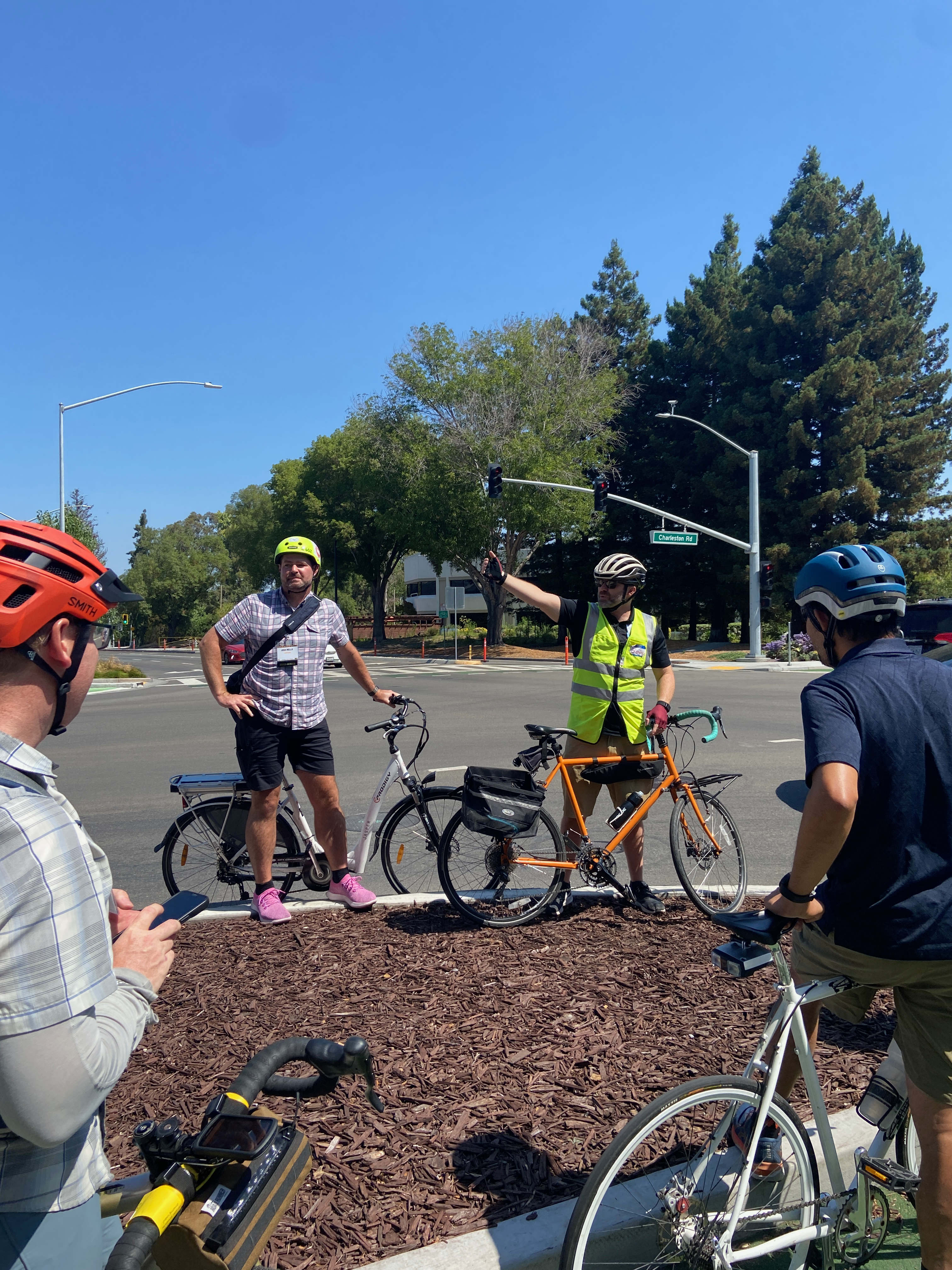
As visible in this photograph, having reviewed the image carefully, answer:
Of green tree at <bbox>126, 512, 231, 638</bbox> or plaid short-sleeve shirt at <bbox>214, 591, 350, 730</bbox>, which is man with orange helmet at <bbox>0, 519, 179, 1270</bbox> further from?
green tree at <bbox>126, 512, 231, 638</bbox>

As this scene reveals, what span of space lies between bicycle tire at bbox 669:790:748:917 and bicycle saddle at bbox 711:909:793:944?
2.79 m

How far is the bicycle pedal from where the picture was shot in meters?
2.30

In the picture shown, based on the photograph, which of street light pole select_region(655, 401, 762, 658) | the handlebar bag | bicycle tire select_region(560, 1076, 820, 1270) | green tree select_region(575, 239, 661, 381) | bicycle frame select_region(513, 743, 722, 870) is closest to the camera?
bicycle tire select_region(560, 1076, 820, 1270)

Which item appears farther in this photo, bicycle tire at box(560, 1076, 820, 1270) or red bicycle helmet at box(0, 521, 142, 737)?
bicycle tire at box(560, 1076, 820, 1270)

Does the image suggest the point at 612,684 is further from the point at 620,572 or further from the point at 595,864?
the point at 595,864

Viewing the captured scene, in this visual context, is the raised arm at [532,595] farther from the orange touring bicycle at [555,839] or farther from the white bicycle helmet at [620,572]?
the orange touring bicycle at [555,839]

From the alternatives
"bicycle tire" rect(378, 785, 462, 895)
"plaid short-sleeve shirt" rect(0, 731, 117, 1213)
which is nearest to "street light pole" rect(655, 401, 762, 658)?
"bicycle tire" rect(378, 785, 462, 895)

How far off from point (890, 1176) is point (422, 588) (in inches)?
3561

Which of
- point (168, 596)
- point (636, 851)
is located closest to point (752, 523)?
point (636, 851)

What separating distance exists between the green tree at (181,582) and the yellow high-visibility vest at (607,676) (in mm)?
90127

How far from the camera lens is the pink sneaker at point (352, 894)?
4.88 metres

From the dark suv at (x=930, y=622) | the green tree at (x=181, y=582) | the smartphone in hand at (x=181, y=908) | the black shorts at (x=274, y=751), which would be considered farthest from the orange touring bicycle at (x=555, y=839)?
the green tree at (x=181, y=582)

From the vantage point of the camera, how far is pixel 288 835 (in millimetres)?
5230

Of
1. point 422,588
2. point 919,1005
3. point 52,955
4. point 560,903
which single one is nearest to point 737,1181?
point 919,1005
